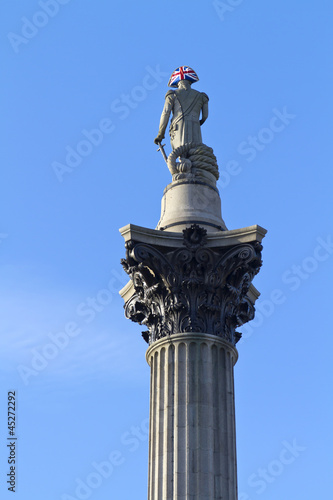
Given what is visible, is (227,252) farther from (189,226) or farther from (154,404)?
(154,404)

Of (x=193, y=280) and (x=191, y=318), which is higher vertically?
(x=193, y=280)

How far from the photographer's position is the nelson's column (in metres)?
28.0

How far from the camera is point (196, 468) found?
91.0 ft

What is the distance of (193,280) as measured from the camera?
3027 cm

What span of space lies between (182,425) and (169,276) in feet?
15.4

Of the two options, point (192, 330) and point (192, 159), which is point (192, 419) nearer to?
point (192, 330)

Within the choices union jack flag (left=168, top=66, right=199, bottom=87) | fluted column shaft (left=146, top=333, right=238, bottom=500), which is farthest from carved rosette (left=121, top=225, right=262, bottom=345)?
union jack flag (left=168, top=66, right=199, bottom=87)

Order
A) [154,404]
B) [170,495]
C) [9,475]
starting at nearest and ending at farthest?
[170,495] → [154,404] → [9,475]

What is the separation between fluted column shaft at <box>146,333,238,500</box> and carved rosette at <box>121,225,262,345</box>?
1.77 ft

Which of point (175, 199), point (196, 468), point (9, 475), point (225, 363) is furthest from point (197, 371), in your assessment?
point (9, 475)

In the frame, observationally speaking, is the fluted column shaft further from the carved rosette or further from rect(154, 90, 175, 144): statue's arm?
rect(154, 90, 175, 144): statue's arm

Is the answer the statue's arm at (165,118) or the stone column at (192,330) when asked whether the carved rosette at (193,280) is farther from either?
A: the statue's arm at (165,118)

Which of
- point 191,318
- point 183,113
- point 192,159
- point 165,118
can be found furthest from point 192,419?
point 183,113

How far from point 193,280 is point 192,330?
154 centimetres
